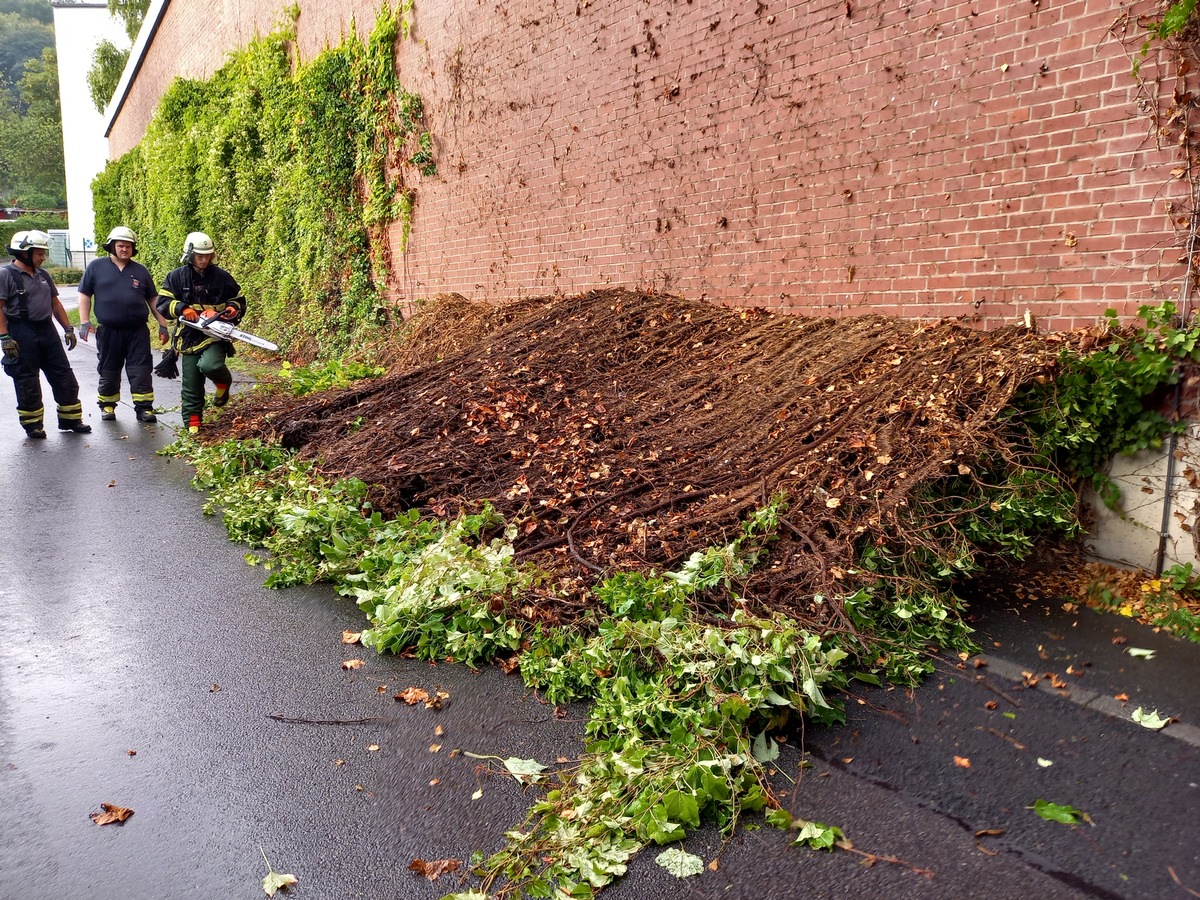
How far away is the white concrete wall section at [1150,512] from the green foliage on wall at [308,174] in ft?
35.0

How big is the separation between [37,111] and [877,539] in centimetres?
9953

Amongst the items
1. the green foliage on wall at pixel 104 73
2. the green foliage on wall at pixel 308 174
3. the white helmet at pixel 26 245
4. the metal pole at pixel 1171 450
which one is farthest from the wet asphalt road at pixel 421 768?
the green foliage on wall at pixel 104 73

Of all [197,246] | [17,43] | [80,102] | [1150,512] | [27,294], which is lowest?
[1150,512]

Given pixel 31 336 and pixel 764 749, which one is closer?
pixel 764 749

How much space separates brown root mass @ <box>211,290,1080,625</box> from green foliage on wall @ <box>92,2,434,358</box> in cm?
636

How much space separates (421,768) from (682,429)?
333cm

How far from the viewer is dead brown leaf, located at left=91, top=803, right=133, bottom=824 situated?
10.4 feet

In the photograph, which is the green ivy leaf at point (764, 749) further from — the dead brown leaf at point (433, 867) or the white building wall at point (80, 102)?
the white building wall at point (80, 102)

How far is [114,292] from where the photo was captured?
10.8 meters

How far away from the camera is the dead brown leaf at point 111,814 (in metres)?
3.17

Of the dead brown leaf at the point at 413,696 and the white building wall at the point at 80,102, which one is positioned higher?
the white building wall at the point at 80,102

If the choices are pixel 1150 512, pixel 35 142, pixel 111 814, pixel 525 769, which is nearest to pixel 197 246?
pixel 111 814

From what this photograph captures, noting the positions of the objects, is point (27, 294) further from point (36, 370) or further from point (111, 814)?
point (111, 814)

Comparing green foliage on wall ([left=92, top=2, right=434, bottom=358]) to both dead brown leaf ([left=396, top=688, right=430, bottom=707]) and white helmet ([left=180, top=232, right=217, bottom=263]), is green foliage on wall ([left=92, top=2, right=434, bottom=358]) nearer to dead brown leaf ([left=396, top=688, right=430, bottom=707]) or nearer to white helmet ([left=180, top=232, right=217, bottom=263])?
white helmet ([left=180, top=232, right=217, bottom=263])
